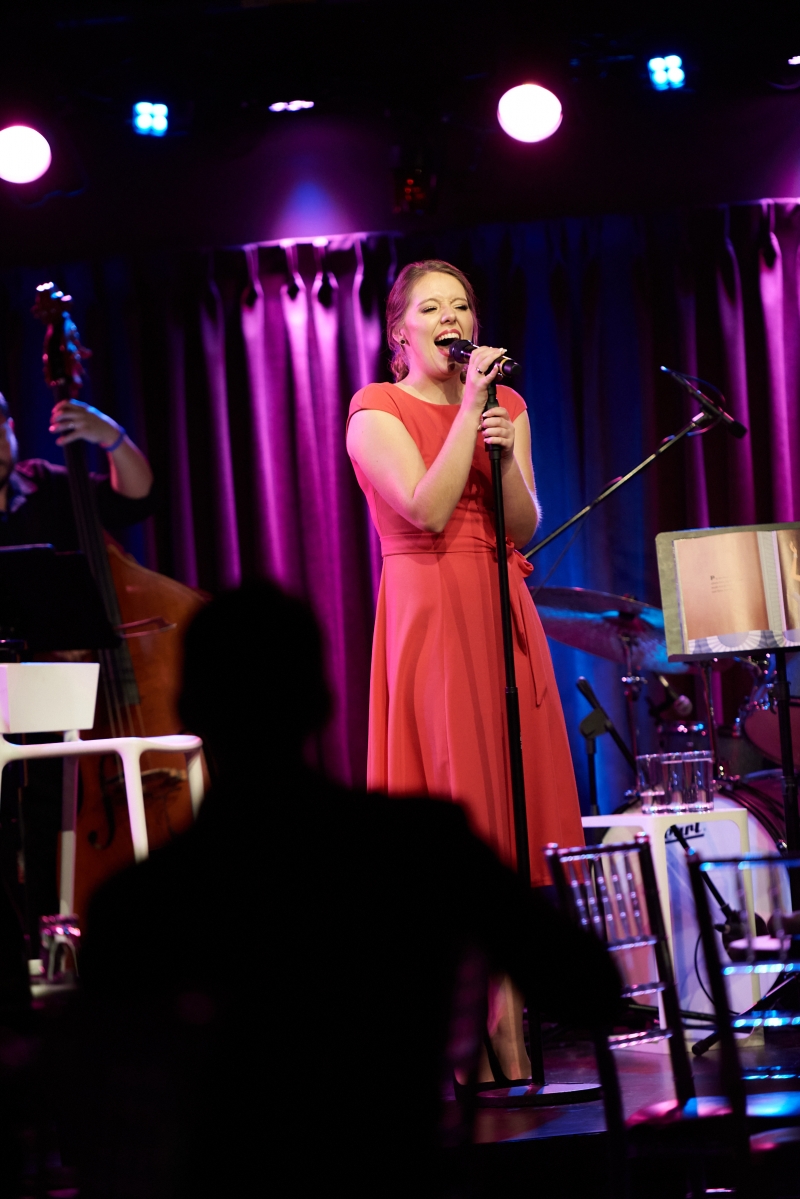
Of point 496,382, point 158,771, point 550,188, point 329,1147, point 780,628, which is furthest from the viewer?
point 550,188

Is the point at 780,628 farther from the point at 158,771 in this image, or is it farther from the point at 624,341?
the point at 624,341

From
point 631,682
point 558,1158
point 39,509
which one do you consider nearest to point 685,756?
point 631,682

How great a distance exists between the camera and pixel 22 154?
179 inches

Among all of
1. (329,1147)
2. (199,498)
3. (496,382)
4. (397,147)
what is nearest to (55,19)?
(397,147)

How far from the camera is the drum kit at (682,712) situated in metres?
3.49

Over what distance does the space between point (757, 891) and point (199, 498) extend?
3573 millimetres

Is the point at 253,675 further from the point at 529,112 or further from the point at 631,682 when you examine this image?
the point at 529,112

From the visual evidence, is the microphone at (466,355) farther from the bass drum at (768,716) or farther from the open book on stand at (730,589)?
the bass drum at (768,716)

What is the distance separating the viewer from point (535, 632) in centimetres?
278

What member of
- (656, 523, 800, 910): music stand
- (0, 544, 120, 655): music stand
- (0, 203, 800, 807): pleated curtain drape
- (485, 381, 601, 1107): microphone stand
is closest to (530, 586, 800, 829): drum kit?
(656, 523, 800, 910): music stand

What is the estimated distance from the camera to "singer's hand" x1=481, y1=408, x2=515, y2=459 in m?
2.61

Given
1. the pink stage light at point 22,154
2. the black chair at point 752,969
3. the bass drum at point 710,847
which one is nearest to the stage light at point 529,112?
the pink stage light at point 22,154

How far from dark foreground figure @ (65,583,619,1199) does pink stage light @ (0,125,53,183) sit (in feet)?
12.1

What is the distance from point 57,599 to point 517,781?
1.29 meters
